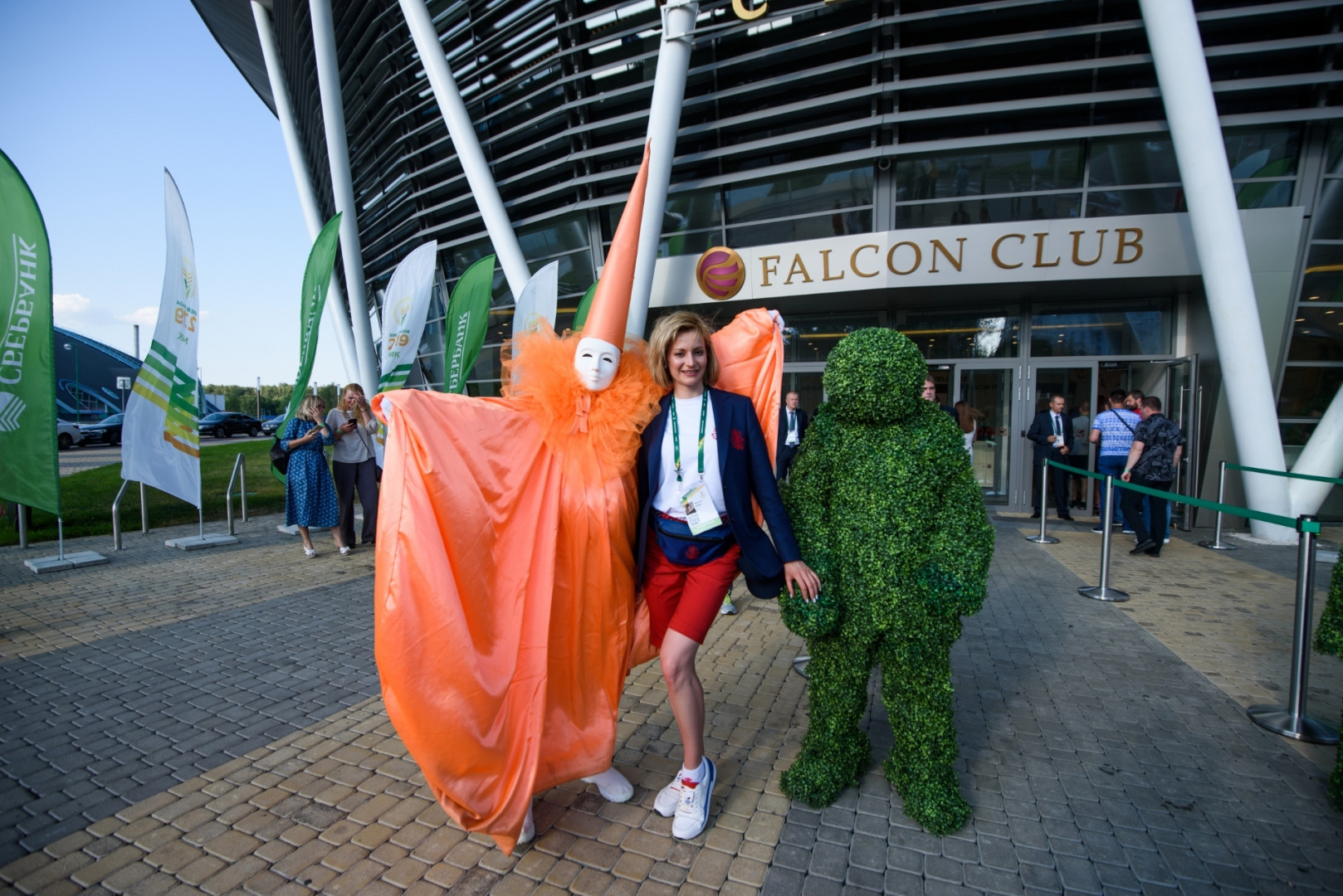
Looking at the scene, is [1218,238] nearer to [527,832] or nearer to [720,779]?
[720,779]

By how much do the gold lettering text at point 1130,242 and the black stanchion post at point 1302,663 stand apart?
6580 mm

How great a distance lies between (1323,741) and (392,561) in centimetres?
438

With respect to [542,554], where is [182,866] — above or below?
below

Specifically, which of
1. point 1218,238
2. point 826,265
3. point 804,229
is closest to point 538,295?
point 826,265

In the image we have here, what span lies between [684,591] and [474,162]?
1153cm

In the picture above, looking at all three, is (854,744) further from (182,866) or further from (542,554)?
(182,866)

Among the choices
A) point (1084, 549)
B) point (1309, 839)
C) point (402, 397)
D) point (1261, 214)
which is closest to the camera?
point (402, 397)

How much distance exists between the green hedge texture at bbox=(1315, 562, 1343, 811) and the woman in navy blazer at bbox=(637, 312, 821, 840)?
2107 mm

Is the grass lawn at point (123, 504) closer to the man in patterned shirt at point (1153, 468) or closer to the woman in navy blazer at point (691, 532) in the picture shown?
the woman in navy blazer at point (691, 532)

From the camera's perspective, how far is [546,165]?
1152 centimetres

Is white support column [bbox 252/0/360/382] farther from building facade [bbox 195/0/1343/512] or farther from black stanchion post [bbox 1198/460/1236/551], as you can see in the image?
black stanchion post [bbox 1198/460/1236/551]

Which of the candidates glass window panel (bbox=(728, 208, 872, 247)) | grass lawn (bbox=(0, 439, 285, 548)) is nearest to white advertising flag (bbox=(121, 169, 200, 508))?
grass lawn (bbox=(0, 439, 285, 548))

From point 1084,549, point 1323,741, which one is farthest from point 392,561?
point 1084,549

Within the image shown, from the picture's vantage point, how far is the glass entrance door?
971 centimetres
